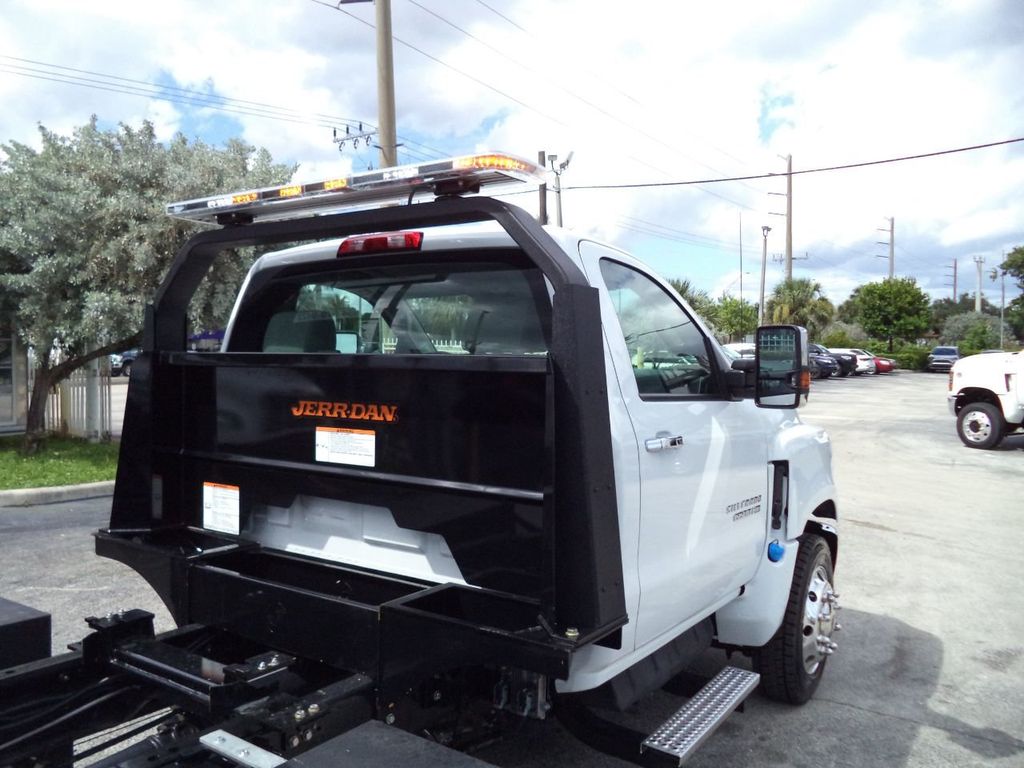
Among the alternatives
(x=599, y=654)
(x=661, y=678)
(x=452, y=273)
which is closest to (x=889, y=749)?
(x=661, y=678)

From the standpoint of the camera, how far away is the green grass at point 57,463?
9.65 metres

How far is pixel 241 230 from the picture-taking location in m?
3.24

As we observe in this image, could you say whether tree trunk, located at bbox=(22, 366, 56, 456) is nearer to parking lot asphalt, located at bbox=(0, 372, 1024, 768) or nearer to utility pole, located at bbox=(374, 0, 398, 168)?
parking lot asphalt, located at bbox=(0, 372, 1024, 768)

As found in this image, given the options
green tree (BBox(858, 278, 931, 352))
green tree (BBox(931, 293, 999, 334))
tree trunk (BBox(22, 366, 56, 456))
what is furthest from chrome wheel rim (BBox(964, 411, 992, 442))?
green tree (BBox(931, 293, 999, 334))

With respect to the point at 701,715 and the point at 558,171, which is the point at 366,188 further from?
the point at 558,171

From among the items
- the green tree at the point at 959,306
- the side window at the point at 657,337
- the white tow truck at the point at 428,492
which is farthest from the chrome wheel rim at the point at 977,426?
the green tree at the point at 959,306

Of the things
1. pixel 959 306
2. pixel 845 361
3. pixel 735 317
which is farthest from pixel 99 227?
pixel 959 306

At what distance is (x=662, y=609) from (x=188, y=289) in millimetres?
2214

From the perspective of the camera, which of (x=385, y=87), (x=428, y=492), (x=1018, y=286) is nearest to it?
(x=428, y=492)

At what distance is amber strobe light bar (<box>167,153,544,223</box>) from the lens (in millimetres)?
2551

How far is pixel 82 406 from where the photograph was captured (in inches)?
546

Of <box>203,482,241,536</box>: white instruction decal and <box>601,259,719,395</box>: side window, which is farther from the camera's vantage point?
<box>203,482,241,536</box>: white instruction decal

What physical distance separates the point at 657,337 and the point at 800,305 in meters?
53.1

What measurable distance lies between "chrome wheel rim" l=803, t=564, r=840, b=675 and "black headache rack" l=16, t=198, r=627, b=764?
2.11 m
